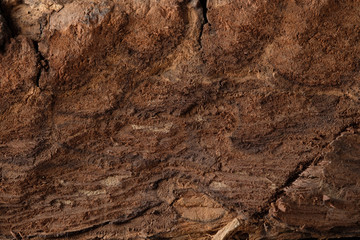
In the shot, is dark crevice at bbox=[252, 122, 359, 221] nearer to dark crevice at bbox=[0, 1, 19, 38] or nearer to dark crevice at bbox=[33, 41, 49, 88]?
dark crevice at bbox=[33, 41, 49, 88]

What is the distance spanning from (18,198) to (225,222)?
95 centimetres

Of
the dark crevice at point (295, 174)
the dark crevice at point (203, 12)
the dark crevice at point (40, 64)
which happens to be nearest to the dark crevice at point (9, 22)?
the dark crevice at point (40, 64)

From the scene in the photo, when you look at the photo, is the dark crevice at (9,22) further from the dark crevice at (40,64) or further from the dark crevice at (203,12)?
the dark crevice at (203,12)

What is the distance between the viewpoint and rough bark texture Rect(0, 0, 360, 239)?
207 centimetres

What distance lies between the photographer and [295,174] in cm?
218

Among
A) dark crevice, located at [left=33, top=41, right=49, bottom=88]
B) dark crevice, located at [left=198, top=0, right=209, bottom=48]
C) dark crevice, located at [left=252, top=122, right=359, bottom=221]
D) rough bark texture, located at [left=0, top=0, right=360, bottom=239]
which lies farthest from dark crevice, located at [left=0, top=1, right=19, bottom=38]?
dark crevice, located at [left=252, top=122, right=359, bottom=221]

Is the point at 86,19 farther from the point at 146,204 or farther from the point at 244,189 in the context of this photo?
the point at 244,189

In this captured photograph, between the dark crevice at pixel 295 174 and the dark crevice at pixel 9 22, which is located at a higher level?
the dark crevice at pixel 9 22

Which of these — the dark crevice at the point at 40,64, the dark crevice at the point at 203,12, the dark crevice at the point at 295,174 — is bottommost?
the dark crevice at the point at 295,174

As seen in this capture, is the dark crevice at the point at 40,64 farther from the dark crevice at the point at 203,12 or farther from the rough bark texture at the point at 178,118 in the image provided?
the dark crevice at the point at 203,12

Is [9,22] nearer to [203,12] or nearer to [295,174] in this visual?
[203,12]

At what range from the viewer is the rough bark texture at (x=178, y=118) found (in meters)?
2.07

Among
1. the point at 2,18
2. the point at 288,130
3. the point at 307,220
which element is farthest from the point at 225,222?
the point at 2,18

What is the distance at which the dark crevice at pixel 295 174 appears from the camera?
6.98 ft
